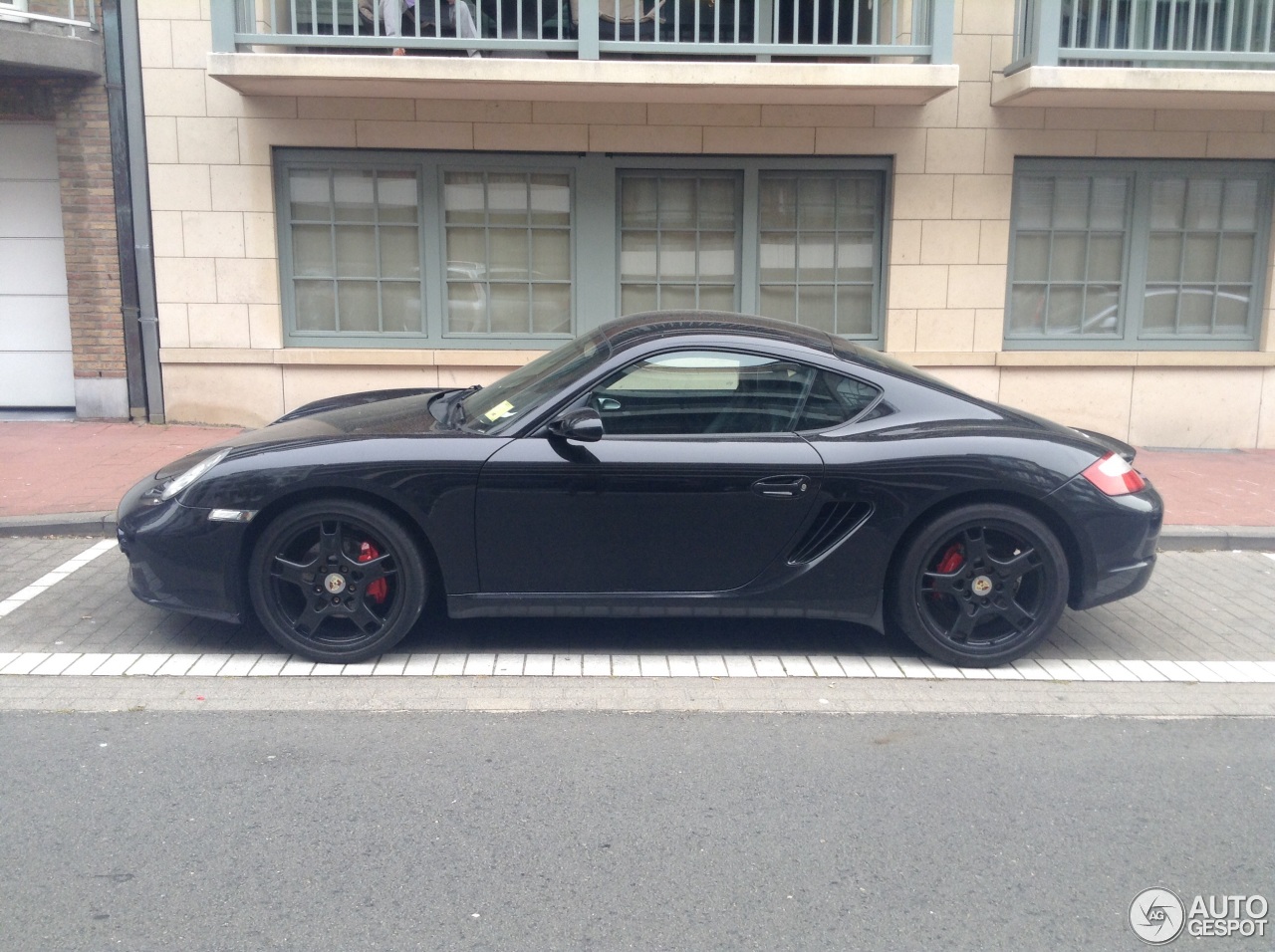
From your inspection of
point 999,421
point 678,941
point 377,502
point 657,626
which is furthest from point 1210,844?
point 377,502

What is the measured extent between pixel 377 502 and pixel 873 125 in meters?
6.62

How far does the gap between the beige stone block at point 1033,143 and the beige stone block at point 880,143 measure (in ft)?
2.01

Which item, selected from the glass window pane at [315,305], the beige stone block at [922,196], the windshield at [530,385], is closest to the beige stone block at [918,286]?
the beige stone block at [922,196]

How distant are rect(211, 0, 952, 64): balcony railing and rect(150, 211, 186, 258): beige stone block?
1.55 meters

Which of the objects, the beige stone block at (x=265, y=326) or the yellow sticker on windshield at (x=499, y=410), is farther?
the beige stone block at (x=265, y=326)

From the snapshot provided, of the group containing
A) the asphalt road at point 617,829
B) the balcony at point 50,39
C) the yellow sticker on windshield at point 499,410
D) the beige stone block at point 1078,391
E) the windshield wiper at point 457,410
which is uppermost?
the balcony at point 50,39

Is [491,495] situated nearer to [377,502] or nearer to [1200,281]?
[377,502]

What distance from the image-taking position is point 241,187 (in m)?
9.74

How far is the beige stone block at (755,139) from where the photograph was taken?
9734mm

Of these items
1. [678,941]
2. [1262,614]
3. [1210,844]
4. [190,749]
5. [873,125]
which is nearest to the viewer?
Result: [678,941]

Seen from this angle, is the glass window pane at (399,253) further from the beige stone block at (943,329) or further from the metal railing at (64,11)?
the beige stone block at (943,329)

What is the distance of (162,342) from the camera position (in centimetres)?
995

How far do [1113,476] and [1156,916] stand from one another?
A: 7.46 feet

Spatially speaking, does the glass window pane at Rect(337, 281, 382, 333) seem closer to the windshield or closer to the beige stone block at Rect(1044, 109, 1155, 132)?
the windshield
